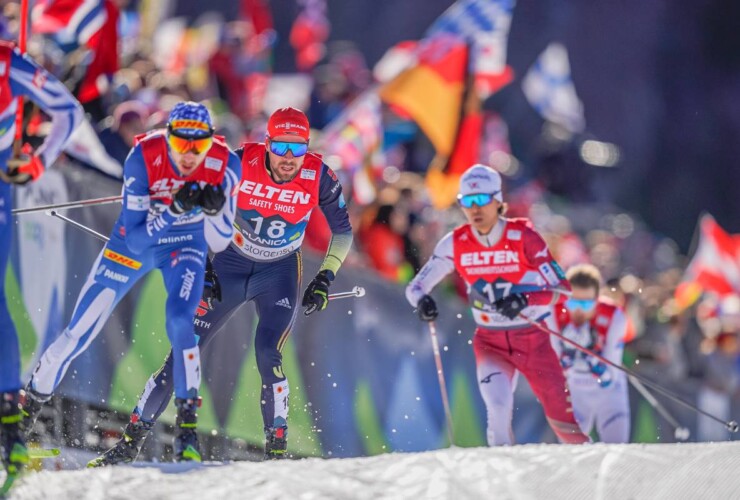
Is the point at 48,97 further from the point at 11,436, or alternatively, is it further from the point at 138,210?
the point at 11,436

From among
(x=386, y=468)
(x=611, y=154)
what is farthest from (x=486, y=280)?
(x=611, y=154)

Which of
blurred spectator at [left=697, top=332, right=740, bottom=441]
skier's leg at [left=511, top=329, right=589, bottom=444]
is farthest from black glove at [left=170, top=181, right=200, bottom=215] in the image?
blurred spectator at [left=697, top=332, right=740, bottom=441]

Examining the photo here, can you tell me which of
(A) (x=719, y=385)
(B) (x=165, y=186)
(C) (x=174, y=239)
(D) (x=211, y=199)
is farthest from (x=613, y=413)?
(B) (x=165, y=186)

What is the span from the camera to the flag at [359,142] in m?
12.5

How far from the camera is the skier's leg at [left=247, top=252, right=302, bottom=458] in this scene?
8664 millimetres

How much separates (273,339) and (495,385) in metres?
2.04

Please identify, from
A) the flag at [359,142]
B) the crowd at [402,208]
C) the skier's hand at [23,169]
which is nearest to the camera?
the skier's hand at [23,169]

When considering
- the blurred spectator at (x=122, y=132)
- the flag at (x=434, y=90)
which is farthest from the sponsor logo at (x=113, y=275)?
the flag at (x=434, y=90)

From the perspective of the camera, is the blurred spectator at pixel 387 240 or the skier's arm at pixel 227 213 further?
the blurred spectator at pixel 387 240

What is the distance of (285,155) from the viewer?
8.61m

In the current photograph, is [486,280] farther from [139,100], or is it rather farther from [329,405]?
[139,100]

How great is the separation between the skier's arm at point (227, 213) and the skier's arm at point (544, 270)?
9.07ft

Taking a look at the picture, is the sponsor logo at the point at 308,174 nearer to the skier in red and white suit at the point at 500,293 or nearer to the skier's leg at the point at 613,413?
the skier in red and white suit at the point at 500,293

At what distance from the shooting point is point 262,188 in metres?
8.73
